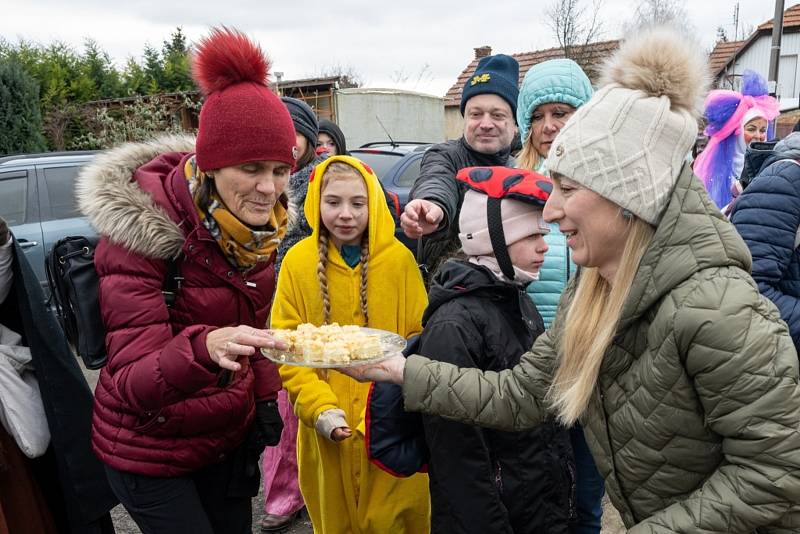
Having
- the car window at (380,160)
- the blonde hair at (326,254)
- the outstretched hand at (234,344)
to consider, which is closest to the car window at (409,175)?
the car window at (380,160)

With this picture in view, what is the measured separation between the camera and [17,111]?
1186 cm

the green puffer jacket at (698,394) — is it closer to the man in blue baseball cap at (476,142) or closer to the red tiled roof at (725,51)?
the man in blue baseball cap at (476,142)

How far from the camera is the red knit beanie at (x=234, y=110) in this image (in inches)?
81.0

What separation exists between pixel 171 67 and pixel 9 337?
54.1 feet

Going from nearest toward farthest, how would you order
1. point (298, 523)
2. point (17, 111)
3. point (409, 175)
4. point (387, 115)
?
point (298, 523), point (409, 175), point (17, 111), point (387, 115)

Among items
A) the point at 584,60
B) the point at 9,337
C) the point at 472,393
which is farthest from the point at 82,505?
the point at 584,60

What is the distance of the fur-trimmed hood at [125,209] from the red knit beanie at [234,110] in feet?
0.78

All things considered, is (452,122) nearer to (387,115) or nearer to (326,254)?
(387,115)

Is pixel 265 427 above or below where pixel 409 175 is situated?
below

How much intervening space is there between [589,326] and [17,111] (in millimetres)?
13282

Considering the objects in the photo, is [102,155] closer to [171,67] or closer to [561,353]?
[561,353]

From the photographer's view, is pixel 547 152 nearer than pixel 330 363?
No

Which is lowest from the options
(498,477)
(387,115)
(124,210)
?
(498,477)

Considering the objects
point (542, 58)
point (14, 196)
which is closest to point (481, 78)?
point (14, 196)
